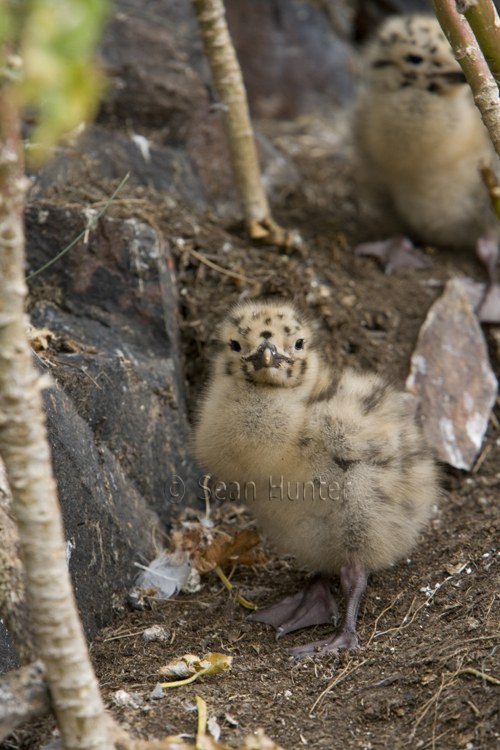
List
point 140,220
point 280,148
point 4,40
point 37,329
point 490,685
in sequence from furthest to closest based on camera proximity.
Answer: point 280,148 → point 140,220 → point 37,329 → point 490,685 → point 4,40

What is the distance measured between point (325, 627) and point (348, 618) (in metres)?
0.21

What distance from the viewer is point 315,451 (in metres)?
2.97

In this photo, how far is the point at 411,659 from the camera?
2596 mm

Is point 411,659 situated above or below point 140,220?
below

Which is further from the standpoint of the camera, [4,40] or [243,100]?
[243,100]

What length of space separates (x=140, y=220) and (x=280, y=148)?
3515 mm

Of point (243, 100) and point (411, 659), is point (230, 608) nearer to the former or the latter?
point (411, 659)

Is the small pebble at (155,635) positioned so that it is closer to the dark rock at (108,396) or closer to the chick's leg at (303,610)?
the dark rock at (108,396)

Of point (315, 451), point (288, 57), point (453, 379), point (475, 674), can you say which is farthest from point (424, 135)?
point (475, 674)

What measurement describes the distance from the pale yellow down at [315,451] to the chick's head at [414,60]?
9.11ft

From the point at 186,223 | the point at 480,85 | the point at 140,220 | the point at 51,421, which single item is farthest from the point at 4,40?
the point at 186,223

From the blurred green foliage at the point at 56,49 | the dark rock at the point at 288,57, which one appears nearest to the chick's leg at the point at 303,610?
the blurred green foliage at the point at 56,49

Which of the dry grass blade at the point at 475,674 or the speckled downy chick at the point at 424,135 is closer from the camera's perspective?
the dry grass blade at the point at 475,674

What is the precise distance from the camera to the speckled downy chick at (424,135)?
5.03m
